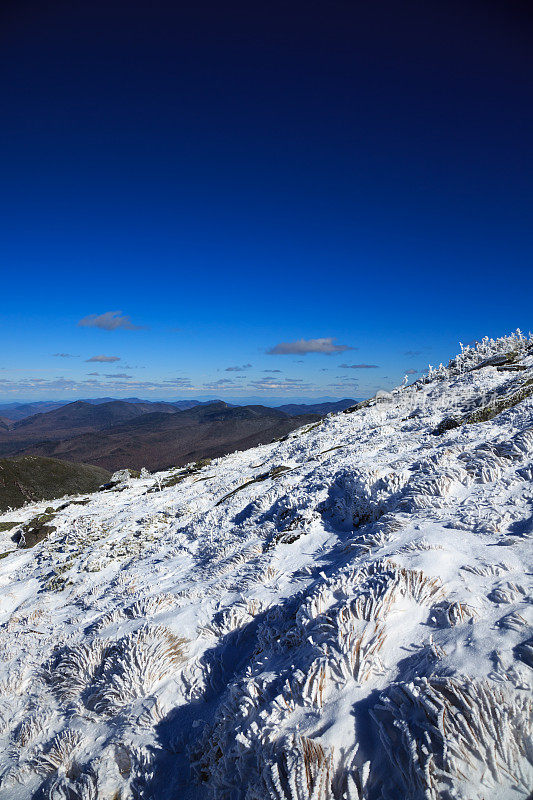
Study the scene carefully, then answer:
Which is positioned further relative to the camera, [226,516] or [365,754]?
[226,516]

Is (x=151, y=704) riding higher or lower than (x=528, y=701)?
lower

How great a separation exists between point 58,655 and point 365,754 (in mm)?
7448

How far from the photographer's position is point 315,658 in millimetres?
4152

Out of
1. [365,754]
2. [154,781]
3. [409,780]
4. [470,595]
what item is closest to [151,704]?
[154,781]

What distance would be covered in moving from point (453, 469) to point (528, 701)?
580cm

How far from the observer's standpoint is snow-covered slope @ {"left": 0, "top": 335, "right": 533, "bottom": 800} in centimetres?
304

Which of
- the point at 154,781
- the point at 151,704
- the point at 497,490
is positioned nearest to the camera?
the point at 154,781

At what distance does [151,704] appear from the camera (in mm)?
5160

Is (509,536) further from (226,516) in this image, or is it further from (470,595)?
(226,516)

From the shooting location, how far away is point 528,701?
9.61 feet

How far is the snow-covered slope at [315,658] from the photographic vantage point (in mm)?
3043

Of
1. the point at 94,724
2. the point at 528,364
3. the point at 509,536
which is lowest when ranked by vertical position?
the point at 94,724

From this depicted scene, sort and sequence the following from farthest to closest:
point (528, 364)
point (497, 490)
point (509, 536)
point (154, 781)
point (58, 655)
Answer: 1. point (528, 364)
2. point (58, 655)
3. point (497, 490)
4. point (509, 536)
5. point (154, 781)

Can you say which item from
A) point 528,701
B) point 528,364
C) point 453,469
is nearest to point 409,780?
point 528,701
